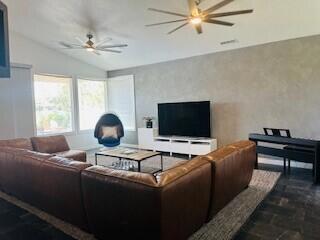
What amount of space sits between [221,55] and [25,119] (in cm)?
509

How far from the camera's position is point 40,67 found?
6.22m

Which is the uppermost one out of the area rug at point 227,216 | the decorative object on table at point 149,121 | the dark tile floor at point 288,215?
the decorative object on table at point 149,121

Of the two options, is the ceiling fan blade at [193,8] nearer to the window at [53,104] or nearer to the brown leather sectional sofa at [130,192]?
the brown leather sectional sofa at [130,192]

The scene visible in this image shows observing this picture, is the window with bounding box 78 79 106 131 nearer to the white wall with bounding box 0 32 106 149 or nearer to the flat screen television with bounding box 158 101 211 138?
the white wall with bounding box 0 32 106 149

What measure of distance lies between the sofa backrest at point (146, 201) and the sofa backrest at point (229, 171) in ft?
0.64

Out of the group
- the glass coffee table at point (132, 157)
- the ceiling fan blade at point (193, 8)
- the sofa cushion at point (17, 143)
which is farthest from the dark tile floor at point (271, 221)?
the ceiling fan blade at point (193, 8)

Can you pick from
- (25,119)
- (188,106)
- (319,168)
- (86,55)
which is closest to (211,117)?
(188,106)

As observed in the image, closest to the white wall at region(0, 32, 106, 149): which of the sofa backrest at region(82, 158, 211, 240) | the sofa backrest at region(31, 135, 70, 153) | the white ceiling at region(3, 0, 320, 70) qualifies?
the white ceiling at region(3, 0, 320, 70)

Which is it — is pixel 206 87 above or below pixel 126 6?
below

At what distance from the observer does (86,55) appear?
6.79 m

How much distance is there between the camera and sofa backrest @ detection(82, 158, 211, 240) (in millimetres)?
1736

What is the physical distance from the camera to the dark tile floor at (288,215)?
2.34 metres

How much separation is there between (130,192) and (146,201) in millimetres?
154

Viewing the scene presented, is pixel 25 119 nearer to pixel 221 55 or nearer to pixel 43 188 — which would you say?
pixel 43 188
